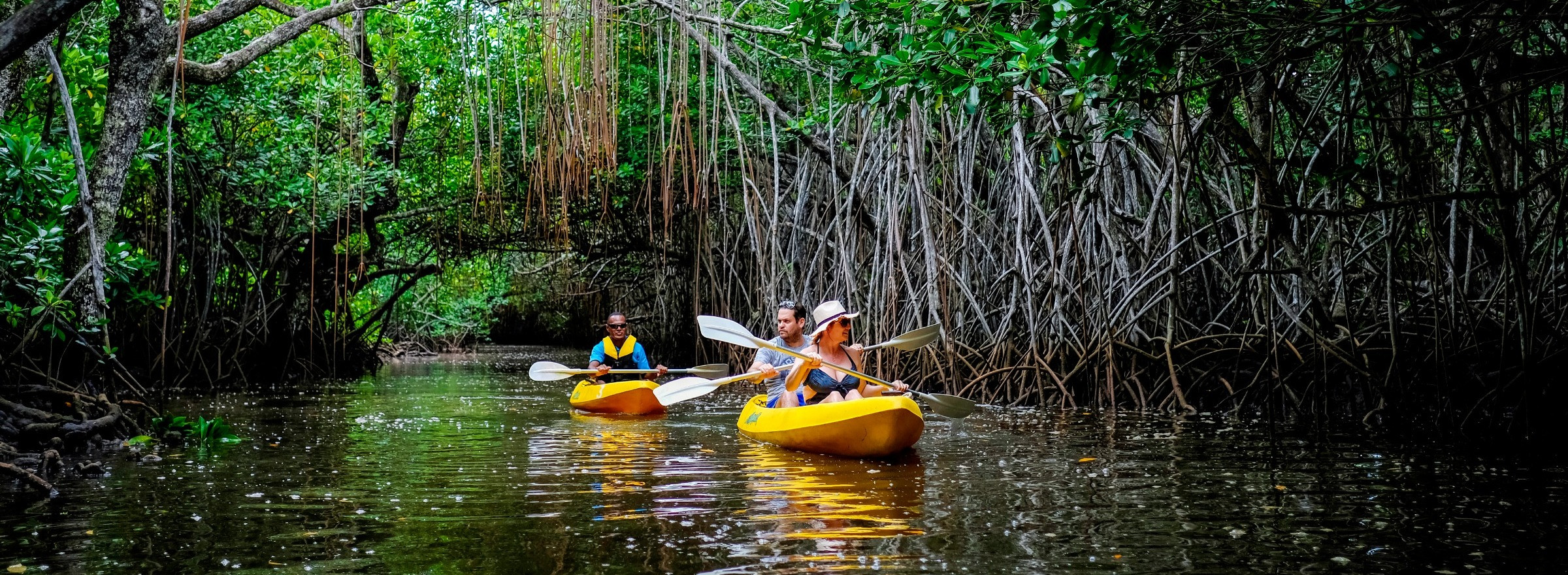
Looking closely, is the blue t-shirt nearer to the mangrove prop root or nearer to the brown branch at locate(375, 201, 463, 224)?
the brown branch at locate(375, 201, 463, 224)

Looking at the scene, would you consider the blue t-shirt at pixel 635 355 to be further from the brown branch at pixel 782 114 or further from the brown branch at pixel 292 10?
the brown branch at pixel 292 10

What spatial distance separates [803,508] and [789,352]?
2.05 meters

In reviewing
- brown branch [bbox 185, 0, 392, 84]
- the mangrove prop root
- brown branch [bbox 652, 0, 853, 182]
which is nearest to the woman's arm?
brown branch [bbox 652, 0, 853, 182]

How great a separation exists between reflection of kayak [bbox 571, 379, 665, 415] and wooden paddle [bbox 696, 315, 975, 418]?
2.07 metres

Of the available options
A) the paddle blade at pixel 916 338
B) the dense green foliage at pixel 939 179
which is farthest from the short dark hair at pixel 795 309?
the dense green foliage at pixel 939 179

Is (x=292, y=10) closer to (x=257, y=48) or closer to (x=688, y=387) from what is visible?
(x=257, y=48)

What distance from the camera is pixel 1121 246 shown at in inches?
300

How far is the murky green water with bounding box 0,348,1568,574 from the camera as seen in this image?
3082mm

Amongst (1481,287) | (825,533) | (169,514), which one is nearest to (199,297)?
(169,514)

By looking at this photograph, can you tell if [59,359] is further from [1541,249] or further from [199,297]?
[1541,249]

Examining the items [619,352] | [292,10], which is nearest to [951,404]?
[619,352]

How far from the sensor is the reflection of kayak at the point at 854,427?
5215 millimetres

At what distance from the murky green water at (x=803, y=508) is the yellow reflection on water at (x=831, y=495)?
0.02 meters

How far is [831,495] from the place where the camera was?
429cm
